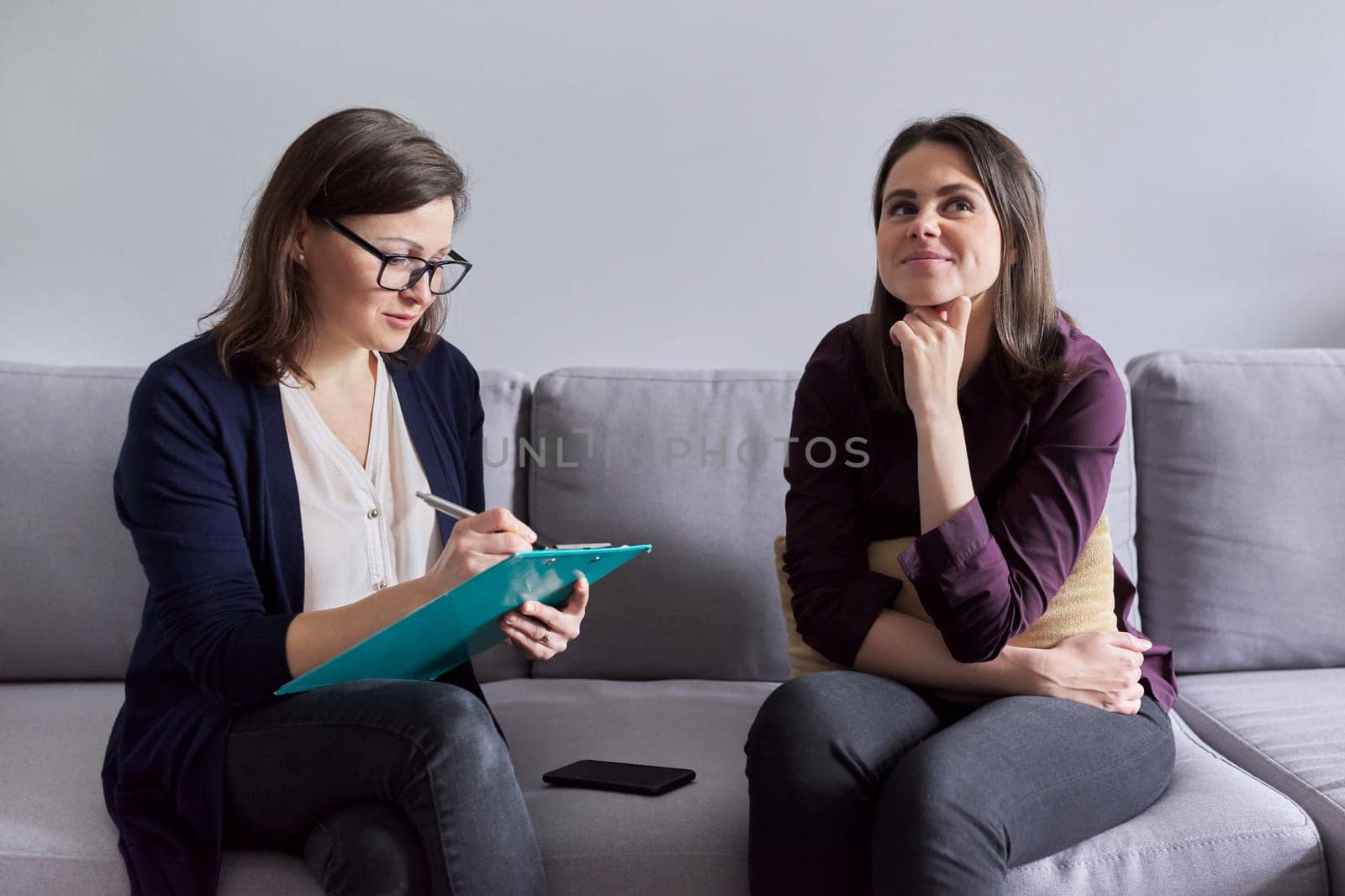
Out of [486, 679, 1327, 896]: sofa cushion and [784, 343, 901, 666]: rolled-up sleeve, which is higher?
[784, 343, 901, 666]: rolled-up sleeve

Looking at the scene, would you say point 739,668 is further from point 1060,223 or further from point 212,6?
point 212,6

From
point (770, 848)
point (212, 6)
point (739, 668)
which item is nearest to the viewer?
point (770, 848)

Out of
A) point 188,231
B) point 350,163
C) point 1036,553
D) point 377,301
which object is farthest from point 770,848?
point 188,231

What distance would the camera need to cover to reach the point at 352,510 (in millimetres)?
1478

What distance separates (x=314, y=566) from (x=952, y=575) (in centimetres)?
74

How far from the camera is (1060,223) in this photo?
7.60 ft

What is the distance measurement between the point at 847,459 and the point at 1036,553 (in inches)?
11.2

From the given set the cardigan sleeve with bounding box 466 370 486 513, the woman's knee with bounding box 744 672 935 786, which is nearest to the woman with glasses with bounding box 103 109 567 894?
the cardigan sleeve with bounding box 466 370 486 513

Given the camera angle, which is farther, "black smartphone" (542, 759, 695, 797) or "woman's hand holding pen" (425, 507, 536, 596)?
"black smartphone" (542, 759, 695, 797)

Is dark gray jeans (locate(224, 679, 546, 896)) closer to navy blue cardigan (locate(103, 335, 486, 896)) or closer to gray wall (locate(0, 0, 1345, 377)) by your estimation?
navy blue cardigan (locate(103, 335, 486, 896))

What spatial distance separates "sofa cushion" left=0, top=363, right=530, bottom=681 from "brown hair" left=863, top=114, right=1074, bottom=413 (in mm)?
1188

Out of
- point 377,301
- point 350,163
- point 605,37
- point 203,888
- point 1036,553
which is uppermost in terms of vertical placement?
point 605,37

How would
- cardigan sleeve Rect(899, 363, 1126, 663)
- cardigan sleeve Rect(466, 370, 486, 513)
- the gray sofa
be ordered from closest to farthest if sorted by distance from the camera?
cardigan sleeve Rect(899, 363, 1126, 663), cardigan sleeve Rect(466, 370, 486, 513), the gray sofa

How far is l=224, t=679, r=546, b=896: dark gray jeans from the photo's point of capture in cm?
120
